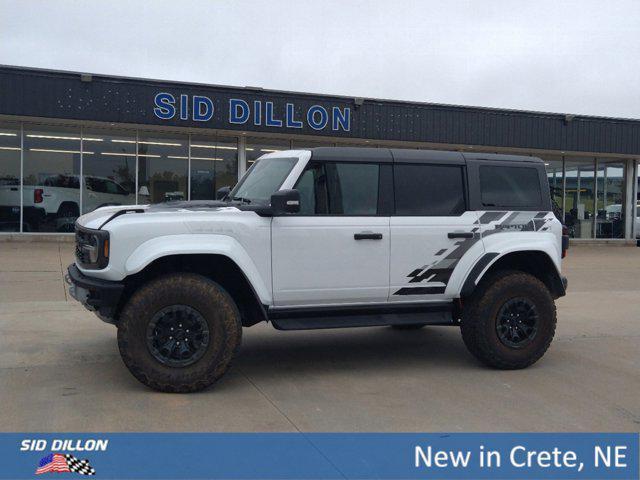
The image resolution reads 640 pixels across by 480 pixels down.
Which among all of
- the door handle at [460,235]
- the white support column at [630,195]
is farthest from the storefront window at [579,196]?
the door handle at [460,235]

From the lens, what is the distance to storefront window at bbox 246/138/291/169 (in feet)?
64.1

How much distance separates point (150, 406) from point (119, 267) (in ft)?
3.52

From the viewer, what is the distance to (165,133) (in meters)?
18.6

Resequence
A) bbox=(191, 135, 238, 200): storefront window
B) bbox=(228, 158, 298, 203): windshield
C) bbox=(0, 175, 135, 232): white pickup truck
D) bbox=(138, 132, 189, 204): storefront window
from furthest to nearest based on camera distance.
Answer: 1. bbox=(191, 135, 238, 200): storefront window
2. bbox=(138, 132, 189, 204): storefront window
3. bbox=(0, 175, 135, 232): white pickup truck
4. bbox=(228, 158, 298, 203): windshield

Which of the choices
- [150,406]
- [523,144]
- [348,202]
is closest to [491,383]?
[348,202]

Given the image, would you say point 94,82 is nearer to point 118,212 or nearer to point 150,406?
point 118,212

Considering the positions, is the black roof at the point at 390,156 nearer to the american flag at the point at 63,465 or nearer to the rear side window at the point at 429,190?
the rear side window at the point at 429,190

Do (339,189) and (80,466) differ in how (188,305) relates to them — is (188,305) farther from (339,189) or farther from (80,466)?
(339,189)

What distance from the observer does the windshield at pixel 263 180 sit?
232 inches

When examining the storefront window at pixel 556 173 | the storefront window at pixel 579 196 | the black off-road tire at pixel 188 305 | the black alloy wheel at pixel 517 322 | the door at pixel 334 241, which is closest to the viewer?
the black off-road tire at pixel 188 305

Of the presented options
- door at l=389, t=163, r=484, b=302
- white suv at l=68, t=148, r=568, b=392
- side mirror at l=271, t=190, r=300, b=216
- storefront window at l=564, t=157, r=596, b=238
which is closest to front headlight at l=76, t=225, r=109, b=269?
white suv at l=68, t=148, r=568, b=392

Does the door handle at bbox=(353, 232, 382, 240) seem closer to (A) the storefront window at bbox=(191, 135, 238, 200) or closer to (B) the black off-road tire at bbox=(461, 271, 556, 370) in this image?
(B) the black off-road tire at bbox=(461, 271, 556, 370)

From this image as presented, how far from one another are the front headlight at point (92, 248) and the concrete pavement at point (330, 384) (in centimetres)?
100

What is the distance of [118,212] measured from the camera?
5.29m
